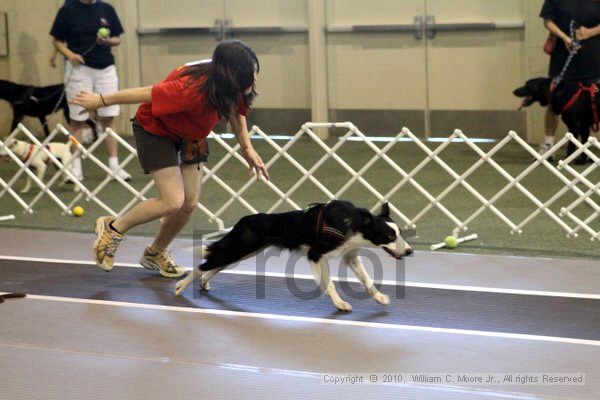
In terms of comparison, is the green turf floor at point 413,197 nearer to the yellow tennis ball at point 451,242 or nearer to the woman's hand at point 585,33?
the yellow tennis ball at point 451,242

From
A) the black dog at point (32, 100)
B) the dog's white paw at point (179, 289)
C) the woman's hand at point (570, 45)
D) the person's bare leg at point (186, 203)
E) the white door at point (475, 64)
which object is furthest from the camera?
the white door at point (475, 64)

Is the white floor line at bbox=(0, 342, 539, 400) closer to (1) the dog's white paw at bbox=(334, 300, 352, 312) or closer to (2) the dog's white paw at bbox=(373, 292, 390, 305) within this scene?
(1) the dog's white paw at bbox=(334, 300, 352, 312)

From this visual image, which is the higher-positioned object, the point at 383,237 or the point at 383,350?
the point at 383,237

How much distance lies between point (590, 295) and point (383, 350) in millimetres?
1081

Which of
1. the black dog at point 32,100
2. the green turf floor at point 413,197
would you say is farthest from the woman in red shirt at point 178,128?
the black dog at point 32,100

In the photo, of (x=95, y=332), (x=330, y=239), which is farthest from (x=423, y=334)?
(x=95, y=332)

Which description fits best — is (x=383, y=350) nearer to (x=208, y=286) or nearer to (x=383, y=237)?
(x=383, y=237)

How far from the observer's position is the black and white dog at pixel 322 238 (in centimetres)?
375

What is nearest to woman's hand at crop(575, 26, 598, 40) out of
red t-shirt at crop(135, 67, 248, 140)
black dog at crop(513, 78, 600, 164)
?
black dog at crop(513, 78, 600, 164)

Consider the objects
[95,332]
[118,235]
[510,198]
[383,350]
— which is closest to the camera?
[383,350]

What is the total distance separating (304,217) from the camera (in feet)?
12.5

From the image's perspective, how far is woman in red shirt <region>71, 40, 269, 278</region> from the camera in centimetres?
374

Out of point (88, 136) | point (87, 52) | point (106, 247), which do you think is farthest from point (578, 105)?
point (88, 136)

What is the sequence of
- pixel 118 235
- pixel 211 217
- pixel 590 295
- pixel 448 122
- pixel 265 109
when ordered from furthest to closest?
pixel 265 109, pixel 448 122, pixel 211 217, pixel 118 235, pixel 590 295
